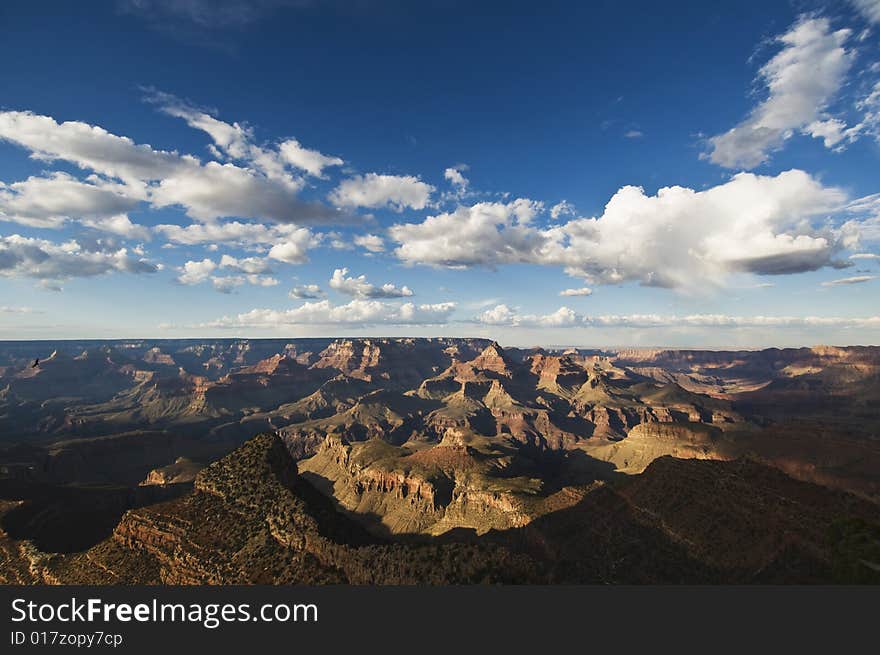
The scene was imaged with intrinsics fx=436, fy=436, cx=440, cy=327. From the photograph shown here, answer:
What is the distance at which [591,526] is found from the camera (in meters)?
91.4

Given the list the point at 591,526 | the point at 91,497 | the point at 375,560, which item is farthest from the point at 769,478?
the point at 91,497

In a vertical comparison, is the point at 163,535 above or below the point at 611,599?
below

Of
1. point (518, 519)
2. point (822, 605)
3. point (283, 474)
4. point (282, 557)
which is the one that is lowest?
point (518, 519)

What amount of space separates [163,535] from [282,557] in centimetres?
2102

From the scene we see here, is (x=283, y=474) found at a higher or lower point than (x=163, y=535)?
higher

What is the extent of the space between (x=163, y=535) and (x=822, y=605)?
→ 77811 millimetres

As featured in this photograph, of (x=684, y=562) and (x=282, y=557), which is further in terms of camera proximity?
(x=684, y=562)

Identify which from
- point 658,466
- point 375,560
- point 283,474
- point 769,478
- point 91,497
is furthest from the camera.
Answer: point 91,497

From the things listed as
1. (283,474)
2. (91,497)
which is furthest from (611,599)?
(91,497)

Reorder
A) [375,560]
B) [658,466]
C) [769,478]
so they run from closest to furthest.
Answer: [375,560], [769,478], [658,466]

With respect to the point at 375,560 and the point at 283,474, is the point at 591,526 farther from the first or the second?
the point at 283,474

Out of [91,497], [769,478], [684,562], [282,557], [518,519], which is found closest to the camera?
[282,557]

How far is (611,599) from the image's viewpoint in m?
28.6

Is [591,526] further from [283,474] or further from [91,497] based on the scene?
[91,497]
